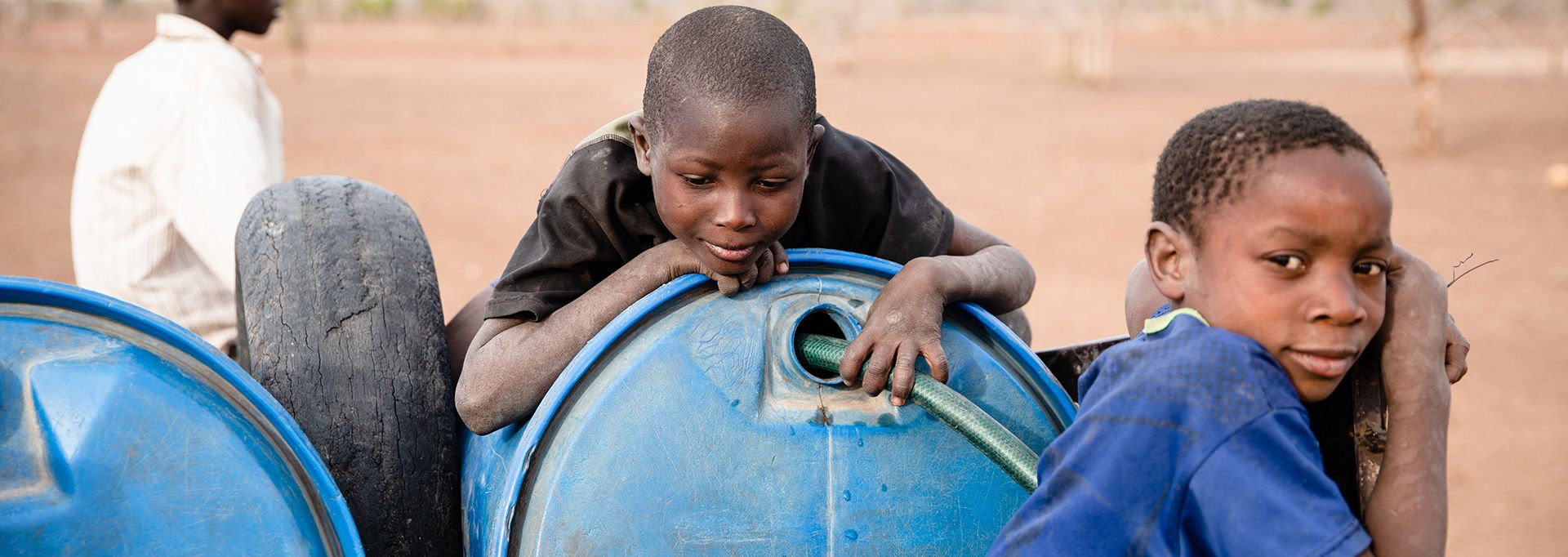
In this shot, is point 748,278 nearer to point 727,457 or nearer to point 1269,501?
point 727,457

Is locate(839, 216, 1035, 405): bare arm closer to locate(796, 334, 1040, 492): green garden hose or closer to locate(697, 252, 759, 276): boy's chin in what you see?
locate(796, 334, 1040, 492): green garden hose

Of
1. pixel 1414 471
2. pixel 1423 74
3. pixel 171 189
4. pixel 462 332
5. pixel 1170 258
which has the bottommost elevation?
pixel 1423 74

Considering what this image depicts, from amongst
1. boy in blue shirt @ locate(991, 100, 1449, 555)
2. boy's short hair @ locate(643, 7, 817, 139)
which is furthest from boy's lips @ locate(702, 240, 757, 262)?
boy in blue shirt @ locate(991, 100, 1449, 555)

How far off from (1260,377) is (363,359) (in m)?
1.45

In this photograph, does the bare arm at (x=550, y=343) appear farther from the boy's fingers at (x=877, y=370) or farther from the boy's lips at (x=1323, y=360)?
the boy's lips at (x=1323, y=360)

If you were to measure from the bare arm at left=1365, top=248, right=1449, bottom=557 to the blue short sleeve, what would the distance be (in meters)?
0.13

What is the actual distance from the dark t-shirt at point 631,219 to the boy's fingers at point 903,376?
A: 0.48 m

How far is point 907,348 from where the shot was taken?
1764 millimetres

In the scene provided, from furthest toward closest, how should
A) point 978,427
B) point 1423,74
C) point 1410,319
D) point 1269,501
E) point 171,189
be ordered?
point 1423,74 → point 171,189 → point 978,427 → point 1410,319 → point 1269,501

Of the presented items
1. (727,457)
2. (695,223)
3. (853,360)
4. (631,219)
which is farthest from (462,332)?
(853,360)

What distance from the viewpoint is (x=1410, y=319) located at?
5.21ft

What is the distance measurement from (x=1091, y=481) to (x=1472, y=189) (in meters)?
12.3

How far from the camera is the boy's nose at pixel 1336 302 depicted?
4.74 ft

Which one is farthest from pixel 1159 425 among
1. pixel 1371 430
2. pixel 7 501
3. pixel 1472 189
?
pixel 1472 189
